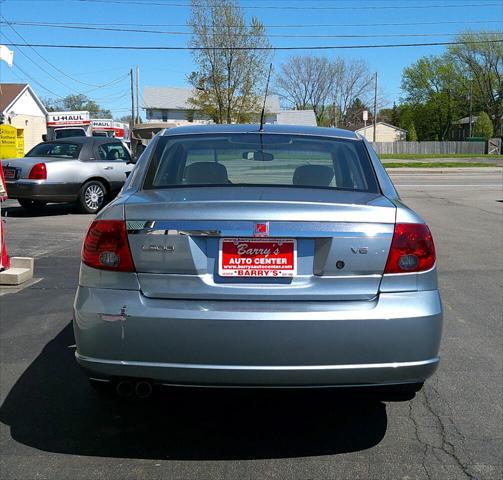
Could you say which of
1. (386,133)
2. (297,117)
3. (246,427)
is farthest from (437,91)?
(246,427)

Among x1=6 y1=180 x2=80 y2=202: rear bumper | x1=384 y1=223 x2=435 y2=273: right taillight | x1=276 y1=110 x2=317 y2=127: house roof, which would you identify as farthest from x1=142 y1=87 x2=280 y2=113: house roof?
x1=384 y1=223 x2=435 y2=273: right taillight

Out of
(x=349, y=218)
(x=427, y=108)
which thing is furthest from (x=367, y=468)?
(x=427, y=108)

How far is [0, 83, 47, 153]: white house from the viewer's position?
46750 mm

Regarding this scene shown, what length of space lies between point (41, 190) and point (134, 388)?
10.3m

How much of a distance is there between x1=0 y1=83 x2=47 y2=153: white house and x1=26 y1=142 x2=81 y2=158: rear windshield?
33.6m

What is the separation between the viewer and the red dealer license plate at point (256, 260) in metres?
2.89

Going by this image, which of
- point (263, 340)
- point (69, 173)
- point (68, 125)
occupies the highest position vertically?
point (68, 125)

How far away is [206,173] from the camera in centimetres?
377

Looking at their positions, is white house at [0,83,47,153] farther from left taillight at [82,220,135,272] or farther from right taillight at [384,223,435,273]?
right taillight at [384,223,435,273]

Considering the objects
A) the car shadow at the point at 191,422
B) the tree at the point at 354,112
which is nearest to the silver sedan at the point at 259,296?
the car shadow at the point at 191,422

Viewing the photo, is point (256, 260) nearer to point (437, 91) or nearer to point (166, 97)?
point (166, 97)

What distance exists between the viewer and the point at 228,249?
2895mm

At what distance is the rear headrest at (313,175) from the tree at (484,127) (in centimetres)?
7942

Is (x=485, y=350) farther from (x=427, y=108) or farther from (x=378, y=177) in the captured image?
(x=427, y=108)
